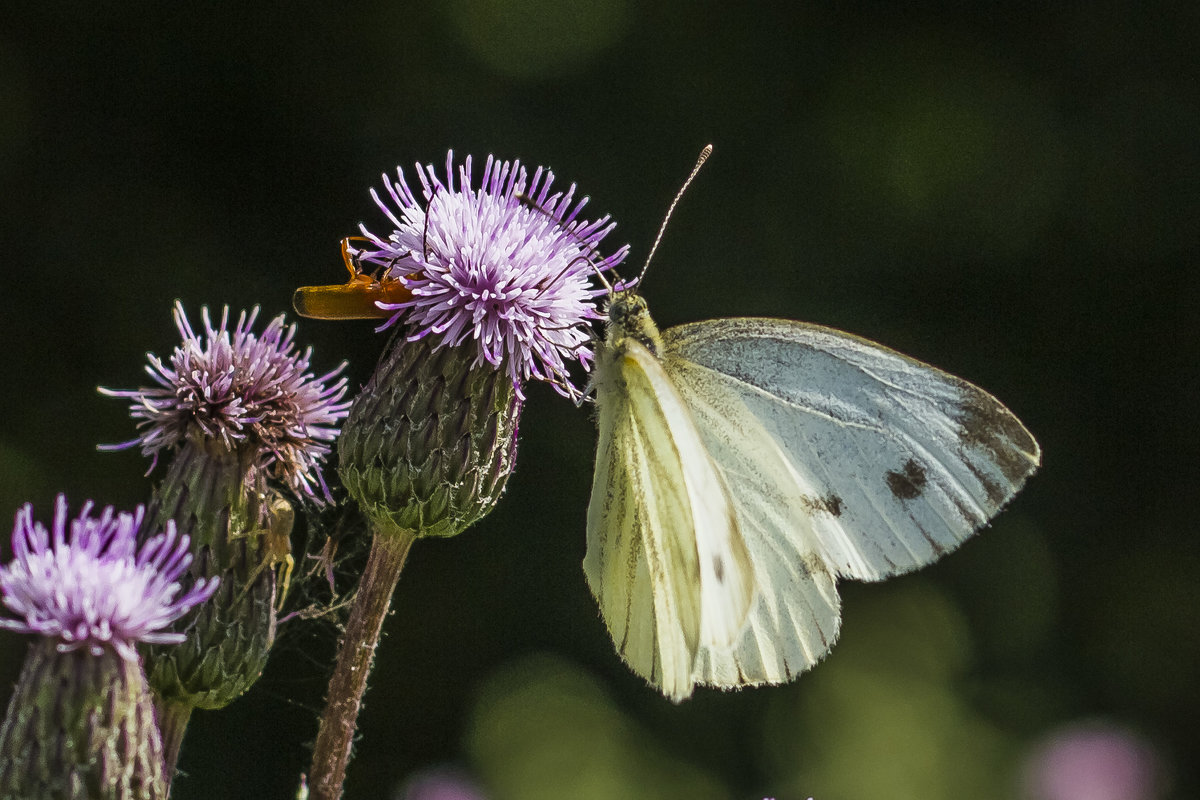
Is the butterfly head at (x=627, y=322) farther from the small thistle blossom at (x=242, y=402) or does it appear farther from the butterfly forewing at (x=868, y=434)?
the small thistle blossom at (x=242, y=402)

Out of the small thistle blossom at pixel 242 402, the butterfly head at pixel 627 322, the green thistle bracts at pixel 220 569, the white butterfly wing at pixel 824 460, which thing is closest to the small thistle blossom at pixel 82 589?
the green thistle bracts at pixel 220 569

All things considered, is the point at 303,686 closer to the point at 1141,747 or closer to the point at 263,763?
the point at 263,763

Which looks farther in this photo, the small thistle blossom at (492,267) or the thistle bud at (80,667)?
the small thistle blossom at (492,267)

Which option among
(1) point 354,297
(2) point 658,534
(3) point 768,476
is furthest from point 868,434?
(1) point 354,297

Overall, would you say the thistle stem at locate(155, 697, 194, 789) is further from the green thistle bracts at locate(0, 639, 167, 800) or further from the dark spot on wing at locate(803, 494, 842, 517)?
the dark spot on wing at locate(803, 494, 842, 517)

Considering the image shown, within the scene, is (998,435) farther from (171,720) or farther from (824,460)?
(171,720)

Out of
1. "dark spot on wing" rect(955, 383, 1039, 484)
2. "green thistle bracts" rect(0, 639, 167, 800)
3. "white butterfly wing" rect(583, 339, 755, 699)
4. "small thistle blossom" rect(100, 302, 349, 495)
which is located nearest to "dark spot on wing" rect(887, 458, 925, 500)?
"dark spot on wing" rect(955, 383, 1039, 484)

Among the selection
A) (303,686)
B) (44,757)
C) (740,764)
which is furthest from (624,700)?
(44,757)
